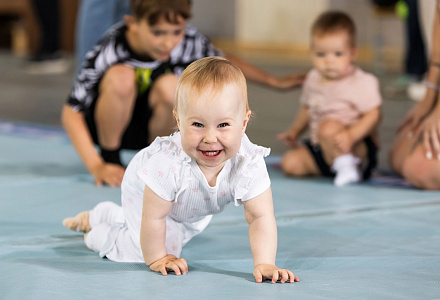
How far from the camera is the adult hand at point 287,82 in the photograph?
2.18 meters

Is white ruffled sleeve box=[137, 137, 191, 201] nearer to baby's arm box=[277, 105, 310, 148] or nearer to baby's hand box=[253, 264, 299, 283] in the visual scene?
baby's hand box=[253, 264, 299, 283]

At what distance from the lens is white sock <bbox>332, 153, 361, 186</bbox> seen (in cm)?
207

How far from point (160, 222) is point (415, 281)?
44 cm

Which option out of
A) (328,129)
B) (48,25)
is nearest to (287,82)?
(328,129)

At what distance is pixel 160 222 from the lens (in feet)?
4.03

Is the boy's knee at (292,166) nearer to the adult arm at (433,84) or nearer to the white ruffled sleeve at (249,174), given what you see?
the adult arm at (433,84)

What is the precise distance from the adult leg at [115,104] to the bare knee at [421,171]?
2.69 ft

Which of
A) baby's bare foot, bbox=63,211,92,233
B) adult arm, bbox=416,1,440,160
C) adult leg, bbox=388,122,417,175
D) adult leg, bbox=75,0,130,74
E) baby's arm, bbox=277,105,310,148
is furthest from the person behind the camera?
adult leg, bbox=75,0,130,74

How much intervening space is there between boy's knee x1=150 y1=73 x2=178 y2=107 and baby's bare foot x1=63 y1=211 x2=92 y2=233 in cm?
69

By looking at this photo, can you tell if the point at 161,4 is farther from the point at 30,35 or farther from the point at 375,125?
the point at 30,35

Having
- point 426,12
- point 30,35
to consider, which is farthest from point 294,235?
point 30,35

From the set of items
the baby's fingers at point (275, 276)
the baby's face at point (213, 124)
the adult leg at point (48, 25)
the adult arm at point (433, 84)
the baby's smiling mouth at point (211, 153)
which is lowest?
the adult leg at point (48, 25)

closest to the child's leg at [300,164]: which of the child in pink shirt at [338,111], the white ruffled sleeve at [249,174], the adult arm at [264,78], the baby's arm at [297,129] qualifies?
the child in pink shirt at [338,111]

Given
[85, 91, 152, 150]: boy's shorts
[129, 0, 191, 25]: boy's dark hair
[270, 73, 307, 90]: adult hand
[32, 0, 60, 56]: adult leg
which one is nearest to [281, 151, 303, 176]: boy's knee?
[270, 73, 307, 90]: adult hand
